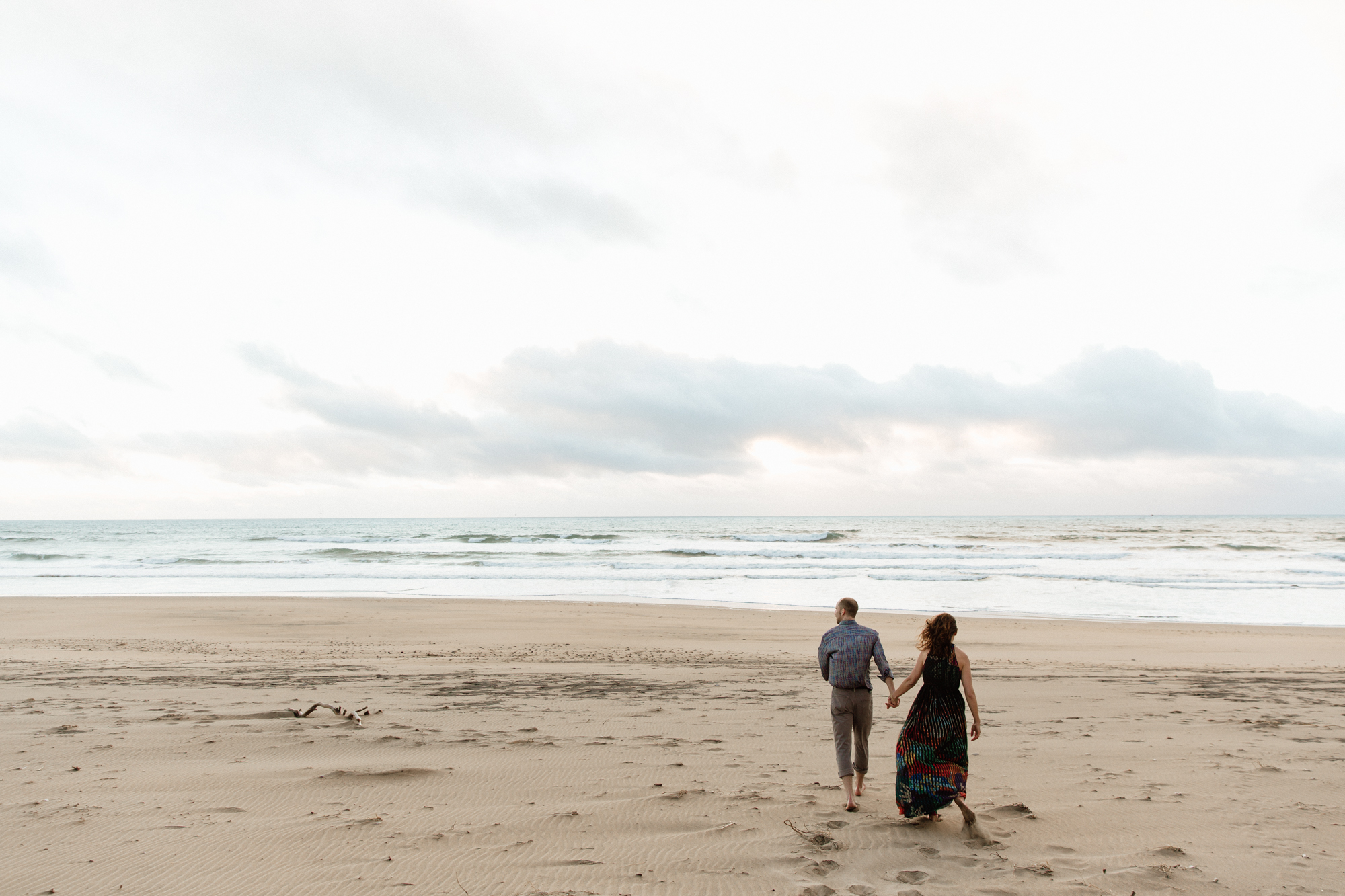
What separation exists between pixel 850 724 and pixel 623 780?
6.95 ft

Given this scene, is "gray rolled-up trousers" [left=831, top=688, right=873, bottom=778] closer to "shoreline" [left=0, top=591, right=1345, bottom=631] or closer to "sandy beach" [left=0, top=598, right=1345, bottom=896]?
"sandy beach" [left=0, top=598, right=1345, bottom=896]

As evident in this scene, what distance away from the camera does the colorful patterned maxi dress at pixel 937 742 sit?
494 cm

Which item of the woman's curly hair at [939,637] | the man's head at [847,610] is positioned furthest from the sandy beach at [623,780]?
the man's head at [847,610]

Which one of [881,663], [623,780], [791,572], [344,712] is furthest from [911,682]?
[791,572]

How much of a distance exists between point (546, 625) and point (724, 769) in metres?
12.2

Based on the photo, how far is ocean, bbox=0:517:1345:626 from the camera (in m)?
23.9

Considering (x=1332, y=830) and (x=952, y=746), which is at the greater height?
(x=952, y=746)

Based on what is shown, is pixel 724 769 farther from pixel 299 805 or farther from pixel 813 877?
pixel 299 805

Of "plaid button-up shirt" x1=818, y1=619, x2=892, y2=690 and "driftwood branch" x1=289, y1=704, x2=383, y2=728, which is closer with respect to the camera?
"plaid button-up shirt" x1=818, y1=619, x2=892, y2=690

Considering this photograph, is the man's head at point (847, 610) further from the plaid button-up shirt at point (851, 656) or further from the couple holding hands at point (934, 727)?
the couple holding hands at point (934, 727)

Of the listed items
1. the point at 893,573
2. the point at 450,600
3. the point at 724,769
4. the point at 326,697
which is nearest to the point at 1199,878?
the point at 724,769

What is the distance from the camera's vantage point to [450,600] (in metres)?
23.7

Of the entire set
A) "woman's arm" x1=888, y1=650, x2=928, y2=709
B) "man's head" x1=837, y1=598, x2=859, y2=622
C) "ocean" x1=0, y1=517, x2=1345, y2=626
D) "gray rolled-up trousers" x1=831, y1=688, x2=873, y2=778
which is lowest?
"ocean" x1=0, y1=517, x2=1345, y2=626

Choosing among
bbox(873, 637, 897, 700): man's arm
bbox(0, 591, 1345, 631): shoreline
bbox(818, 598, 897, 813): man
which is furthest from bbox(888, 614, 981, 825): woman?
bbox(0, 591, 1345, 631): shoreline
